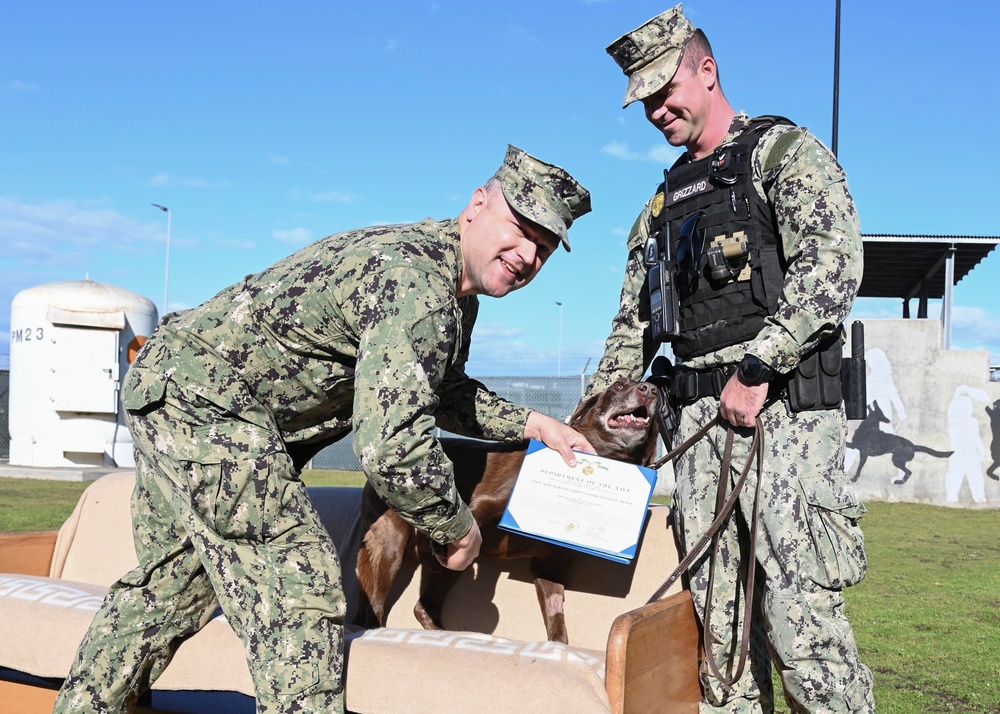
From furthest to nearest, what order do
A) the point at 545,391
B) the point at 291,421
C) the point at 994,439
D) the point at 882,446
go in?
the point at 545,391 < the point at 882,446 < the point at 994,439 < the point at 291,421

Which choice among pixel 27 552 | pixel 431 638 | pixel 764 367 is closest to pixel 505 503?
pixel 431 638

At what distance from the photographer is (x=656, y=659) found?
250cm

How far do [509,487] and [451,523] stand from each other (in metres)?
1.16

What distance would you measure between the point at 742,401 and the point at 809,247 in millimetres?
517

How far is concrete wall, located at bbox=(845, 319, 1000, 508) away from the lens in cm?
1254

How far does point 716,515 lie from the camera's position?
280cm

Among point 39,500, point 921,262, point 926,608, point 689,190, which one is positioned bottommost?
point 39,500

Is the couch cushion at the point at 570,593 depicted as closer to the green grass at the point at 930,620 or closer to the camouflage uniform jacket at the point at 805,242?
the green grass at the point at 930,620

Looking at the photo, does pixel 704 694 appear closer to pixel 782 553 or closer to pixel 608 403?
pixel 782 553

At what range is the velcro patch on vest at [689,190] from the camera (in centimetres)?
287

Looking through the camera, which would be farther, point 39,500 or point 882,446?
point 882,446

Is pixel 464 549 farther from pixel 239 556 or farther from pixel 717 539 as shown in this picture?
pixel 717 539

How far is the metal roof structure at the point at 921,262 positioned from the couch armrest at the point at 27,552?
36.3 ft

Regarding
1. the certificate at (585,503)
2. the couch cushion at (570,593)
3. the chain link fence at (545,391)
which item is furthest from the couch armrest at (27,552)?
the chain link fence at (545,391)
